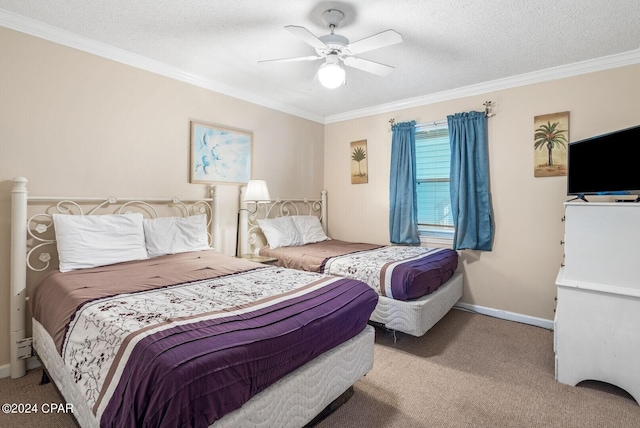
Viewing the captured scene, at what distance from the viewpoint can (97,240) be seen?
230 centimetres

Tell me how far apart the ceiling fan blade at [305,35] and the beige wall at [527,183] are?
6.88 feet

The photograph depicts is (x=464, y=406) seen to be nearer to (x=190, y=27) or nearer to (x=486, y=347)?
(x=486, y=347)

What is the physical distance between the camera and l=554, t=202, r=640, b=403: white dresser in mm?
1964

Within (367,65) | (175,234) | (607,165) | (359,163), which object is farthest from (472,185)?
(175,234)

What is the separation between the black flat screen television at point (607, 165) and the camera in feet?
6.90

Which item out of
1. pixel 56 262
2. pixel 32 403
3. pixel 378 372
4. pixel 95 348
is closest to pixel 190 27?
pixel 56 262

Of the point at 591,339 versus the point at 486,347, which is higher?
the point at 591,339

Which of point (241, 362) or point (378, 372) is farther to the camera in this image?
point (378, 372)

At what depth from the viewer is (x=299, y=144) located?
4.41 meters

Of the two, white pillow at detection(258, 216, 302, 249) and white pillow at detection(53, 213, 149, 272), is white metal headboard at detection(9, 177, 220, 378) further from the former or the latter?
white pillow at detection(258, 216, 302, 249)

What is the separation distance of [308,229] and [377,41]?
245cm

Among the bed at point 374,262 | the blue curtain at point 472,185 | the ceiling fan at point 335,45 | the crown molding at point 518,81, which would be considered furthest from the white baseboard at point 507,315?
the ceiling fan at point 335,45

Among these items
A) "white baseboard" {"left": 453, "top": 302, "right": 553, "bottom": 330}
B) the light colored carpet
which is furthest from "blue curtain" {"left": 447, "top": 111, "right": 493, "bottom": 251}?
the light colored carpet

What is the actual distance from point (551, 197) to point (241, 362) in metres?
3.20
